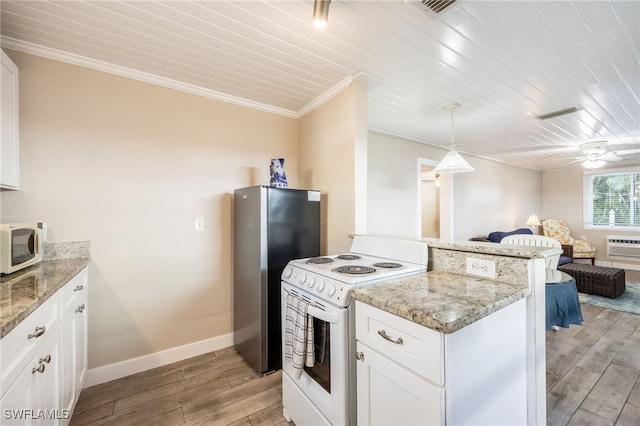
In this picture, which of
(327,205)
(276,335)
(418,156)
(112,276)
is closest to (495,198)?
(418,156)

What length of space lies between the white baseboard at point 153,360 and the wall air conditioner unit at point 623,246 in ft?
27.0

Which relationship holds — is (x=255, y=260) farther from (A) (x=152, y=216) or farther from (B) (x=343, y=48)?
(B) (x=343, y=48)

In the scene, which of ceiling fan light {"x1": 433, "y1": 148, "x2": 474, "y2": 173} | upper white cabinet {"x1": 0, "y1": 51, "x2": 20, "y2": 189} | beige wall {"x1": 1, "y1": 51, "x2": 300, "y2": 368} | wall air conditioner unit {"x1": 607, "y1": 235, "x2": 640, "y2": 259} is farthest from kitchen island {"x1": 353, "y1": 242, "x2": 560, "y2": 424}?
wall air conditioner unit {"x1": 607, "y1": 235, "x2": 640, "y2": 259}

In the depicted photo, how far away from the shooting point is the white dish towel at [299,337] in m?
1.44

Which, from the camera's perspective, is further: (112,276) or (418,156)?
(418,156)

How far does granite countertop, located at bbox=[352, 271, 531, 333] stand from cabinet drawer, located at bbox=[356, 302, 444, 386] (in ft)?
0.11

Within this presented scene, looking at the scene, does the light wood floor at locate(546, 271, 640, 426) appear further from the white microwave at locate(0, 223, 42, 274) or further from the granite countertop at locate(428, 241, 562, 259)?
the white microwave at locate(0, 223, 42, 274)

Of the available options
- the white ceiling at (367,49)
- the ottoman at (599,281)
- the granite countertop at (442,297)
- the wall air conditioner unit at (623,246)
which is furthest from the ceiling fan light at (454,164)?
the wall air conditioner unit at (623,246)

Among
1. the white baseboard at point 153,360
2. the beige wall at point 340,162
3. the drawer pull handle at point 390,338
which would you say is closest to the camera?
the drawer pull handle at point 390,338

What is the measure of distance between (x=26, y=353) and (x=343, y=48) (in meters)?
2.26

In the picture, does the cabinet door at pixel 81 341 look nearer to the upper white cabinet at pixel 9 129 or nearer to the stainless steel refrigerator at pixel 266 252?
the upper white cabinet at pixel 9 129

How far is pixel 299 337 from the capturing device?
1455mm

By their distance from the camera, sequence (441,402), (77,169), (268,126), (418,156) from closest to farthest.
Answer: (441,402), (77,169), (268,126), (418,156)

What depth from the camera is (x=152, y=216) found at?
2232mm
